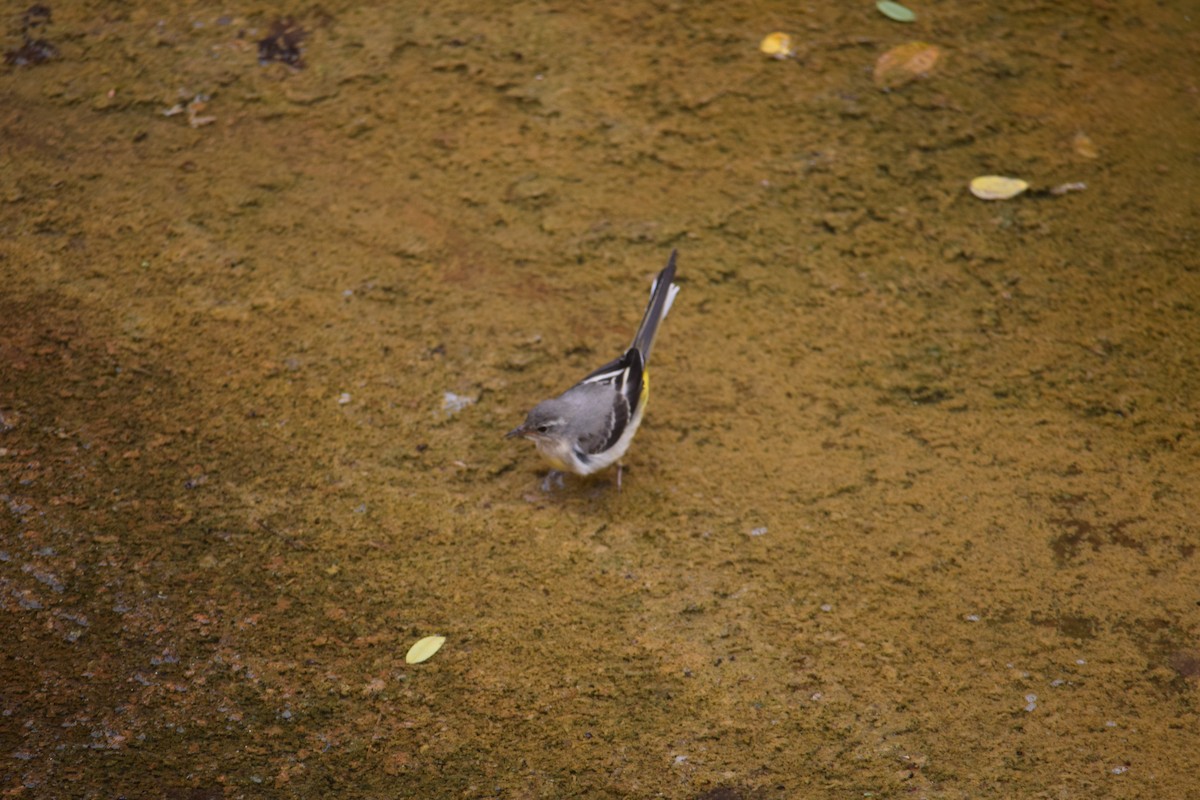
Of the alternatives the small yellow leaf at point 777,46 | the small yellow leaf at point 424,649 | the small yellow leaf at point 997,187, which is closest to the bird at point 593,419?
the small yellow leaf at point 424,649

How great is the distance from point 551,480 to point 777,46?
13.3ft

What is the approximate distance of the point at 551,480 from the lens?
5.52 metres

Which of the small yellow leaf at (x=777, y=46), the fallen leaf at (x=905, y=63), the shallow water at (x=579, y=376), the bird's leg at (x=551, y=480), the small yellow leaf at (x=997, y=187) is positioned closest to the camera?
the shallow water at (x=579, y=376)

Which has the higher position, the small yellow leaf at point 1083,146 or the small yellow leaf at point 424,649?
the small yellow leaf at point 1083,146

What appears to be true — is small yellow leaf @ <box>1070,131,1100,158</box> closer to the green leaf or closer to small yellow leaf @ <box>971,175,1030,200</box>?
small yellow leaf @ <box>971,175,1030,200</box>

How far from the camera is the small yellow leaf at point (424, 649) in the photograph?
4441 millimetres

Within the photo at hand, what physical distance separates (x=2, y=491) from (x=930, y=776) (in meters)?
4.28

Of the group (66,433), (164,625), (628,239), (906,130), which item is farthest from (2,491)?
(906,130)

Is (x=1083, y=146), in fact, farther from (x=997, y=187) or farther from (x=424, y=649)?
(x=424, y=649)

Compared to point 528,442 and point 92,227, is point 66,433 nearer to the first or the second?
point 92,227

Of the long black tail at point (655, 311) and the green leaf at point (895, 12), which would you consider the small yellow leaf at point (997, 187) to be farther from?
the long black tail at point (655, 311)

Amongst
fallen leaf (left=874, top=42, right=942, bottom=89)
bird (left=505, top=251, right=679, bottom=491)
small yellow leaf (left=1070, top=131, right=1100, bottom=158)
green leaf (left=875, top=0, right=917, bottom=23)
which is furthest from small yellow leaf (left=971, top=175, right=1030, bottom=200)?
bird (left=505, top=251, right=679, bottom=491)

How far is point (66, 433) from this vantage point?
5.06m

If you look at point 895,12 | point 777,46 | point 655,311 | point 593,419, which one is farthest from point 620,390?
point 895,12
